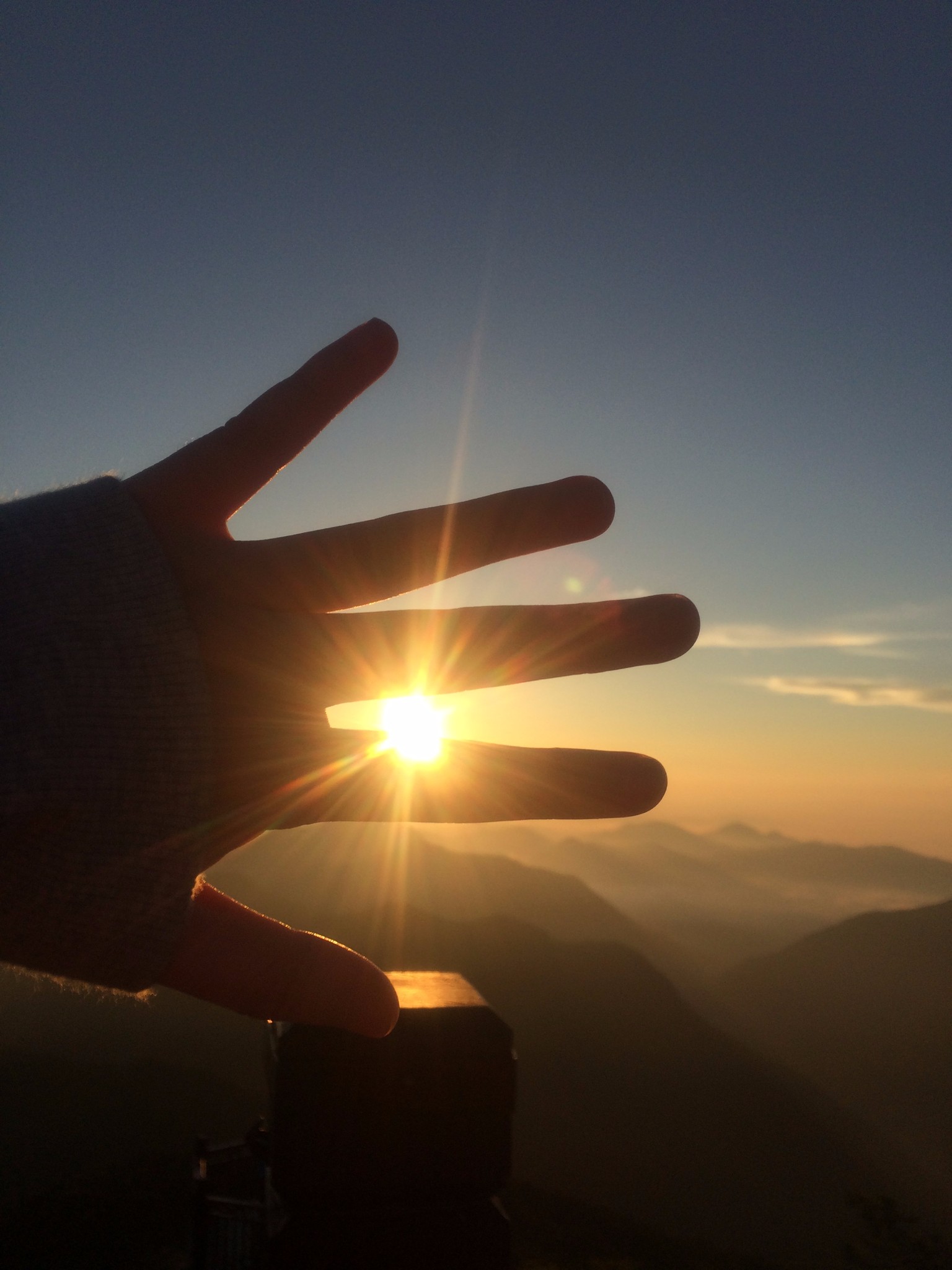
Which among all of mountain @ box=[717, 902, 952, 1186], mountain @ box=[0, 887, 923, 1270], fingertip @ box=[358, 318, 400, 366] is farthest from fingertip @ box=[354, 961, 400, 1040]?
mountain @ box=[717, 902, 952, 1186]

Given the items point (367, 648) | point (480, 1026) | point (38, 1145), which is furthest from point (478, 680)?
point (38, 1145)

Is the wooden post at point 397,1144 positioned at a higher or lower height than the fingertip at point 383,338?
lower

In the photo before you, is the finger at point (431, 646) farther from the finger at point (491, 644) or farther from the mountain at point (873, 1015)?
the mountain at point (873, 1015)

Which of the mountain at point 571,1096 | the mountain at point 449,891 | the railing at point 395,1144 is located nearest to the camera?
the railing at point 395,1144

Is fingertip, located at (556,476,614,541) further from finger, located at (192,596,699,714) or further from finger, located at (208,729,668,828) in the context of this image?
finger, located at (208,729,668,828)

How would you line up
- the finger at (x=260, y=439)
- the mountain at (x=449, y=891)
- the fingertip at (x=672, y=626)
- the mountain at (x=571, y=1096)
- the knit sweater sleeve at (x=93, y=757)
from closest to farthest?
1. the knit sweater sleeve at (x=93, y=757)
2. the fingertip at (x=672, y=626)
3. the finger at (x=260, y=439)
4. the mountain at (x=571, y=1096)
5. the mountain at (x=449, y=891)

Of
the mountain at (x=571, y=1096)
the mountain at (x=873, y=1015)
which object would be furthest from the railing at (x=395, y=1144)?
the mountain at (x=873, y=1015)

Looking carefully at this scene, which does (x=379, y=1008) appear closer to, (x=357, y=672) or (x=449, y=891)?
(x=357, y=672)
